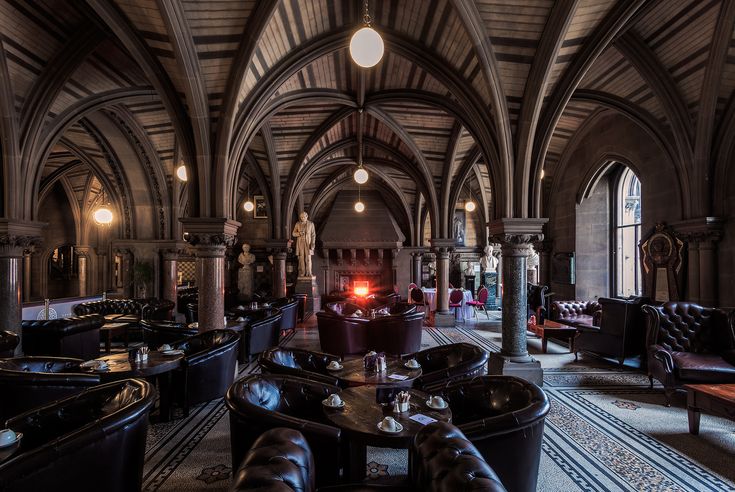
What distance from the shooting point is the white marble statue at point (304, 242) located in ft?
42.0

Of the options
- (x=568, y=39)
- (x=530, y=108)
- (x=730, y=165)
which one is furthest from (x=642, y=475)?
(x=730, y=165)

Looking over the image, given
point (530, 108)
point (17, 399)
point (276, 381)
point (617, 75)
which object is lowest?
point (17, 399)

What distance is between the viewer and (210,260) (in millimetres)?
5941

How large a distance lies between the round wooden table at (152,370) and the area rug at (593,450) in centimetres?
26

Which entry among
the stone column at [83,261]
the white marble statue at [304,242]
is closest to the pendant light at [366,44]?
the white marble statue at [304,242]

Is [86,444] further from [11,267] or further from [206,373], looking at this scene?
[11,267]

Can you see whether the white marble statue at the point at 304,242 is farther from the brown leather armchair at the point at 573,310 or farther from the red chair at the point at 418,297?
the brown leather armchair at the point at 573,310

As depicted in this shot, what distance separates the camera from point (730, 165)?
21.0 ft

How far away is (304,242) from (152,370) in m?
9.13

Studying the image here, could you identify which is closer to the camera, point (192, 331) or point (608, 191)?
point (192, 331)

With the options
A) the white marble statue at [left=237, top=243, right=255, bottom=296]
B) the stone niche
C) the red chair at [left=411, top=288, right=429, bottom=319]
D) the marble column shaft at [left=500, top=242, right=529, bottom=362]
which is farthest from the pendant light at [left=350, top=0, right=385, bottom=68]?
the white marble statue at [left=237, top=243, right=255, bottom=296]

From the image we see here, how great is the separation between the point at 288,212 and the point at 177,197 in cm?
305

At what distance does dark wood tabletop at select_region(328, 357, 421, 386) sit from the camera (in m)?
3.61

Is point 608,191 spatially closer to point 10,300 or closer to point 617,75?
point 617,75
